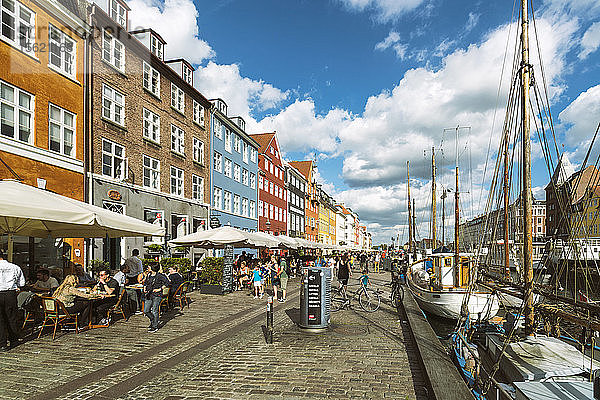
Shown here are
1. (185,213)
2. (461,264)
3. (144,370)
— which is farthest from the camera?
(185,213)

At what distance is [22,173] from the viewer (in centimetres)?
1584

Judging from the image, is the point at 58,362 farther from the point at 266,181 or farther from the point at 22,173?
the point at 266,181

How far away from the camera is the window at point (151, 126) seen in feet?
83.4

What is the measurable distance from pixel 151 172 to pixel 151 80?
223 inches

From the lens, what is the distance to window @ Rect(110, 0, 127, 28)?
Answer: 23.4 metres

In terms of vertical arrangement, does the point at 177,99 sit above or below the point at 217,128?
above

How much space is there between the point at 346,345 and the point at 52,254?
13503 mm

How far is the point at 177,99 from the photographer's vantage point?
2930 centimetres

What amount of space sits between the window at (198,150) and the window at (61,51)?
41.5 ft

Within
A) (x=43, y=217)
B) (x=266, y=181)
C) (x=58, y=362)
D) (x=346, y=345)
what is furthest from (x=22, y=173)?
(x=266, y=181)

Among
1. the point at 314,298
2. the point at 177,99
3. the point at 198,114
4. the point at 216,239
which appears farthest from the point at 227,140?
the point at 314,298

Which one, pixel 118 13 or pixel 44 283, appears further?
pixel 118 13

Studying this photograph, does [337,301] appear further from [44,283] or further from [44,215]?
[44,215]

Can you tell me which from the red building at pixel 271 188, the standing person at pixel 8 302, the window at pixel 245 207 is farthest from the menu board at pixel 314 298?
the red building at pixel 271 188
